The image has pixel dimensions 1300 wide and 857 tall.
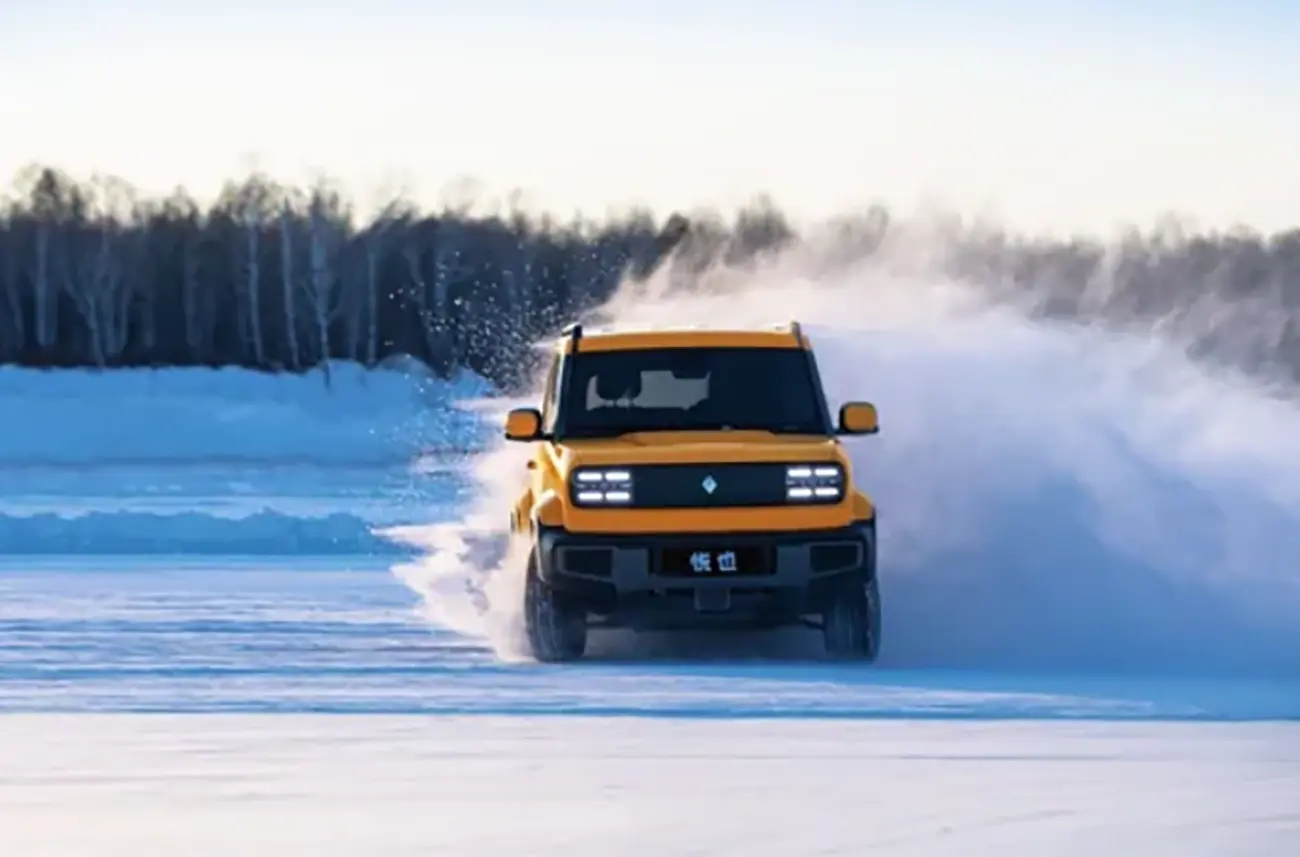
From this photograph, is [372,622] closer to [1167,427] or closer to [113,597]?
[113,597]

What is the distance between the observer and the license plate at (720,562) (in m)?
11.7

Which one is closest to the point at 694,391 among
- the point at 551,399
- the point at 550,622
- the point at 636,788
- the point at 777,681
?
the point at 551,399

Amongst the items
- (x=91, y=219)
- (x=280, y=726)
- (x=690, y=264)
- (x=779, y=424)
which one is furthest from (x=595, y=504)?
(x=91, y=219)

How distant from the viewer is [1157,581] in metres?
14.1

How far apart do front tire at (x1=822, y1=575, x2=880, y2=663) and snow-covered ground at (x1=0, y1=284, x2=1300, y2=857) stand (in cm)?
20

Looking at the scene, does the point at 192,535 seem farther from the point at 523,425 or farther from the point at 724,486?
the point at 724,486

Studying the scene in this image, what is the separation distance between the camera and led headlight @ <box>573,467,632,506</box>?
1183 centimetres

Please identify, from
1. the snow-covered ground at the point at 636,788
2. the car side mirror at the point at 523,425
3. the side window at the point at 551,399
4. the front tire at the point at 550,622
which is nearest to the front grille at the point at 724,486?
the front tire at the point at 550,622

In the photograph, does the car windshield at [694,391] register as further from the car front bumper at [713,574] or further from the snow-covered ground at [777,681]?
the snow-covered ground at [777,681]

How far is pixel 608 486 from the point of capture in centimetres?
1184

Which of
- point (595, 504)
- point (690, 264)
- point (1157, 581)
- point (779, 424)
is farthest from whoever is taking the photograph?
point (690, 264)

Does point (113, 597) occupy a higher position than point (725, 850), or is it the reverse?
point (725, 850)

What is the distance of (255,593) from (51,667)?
4765 millimetres

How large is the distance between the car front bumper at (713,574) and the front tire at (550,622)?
0.55ft
